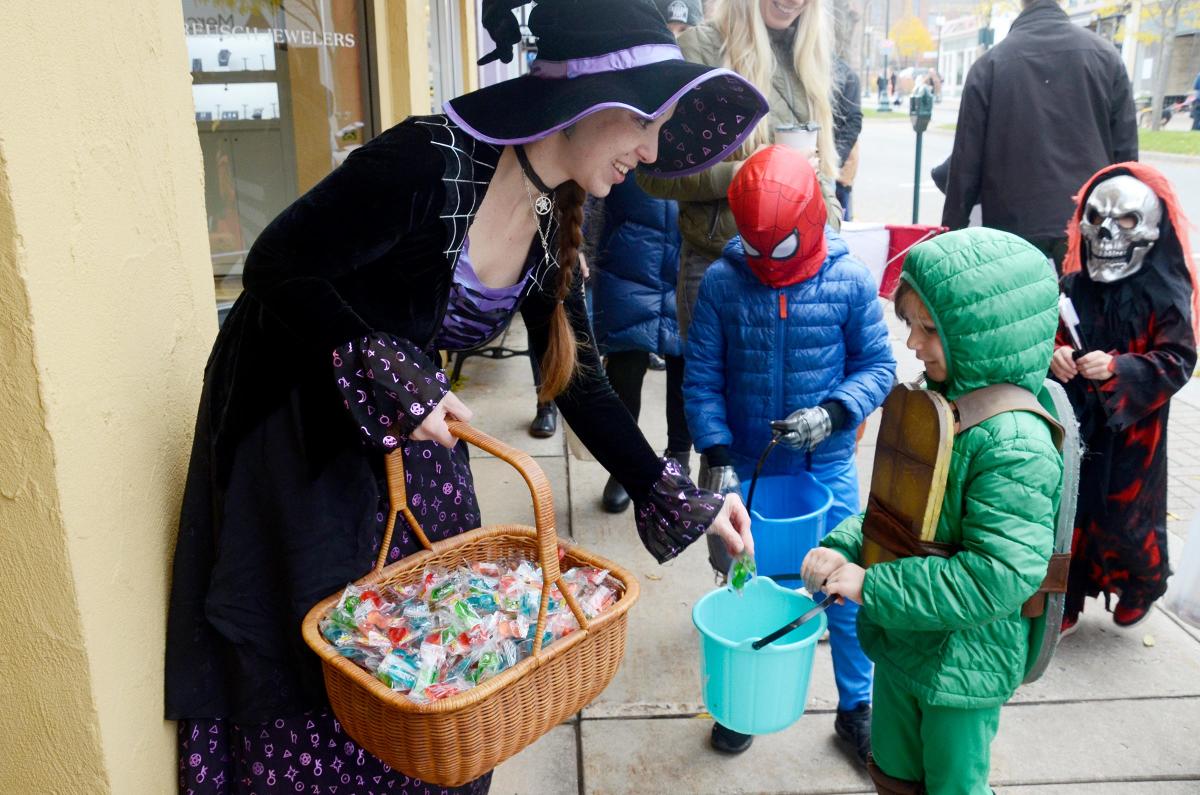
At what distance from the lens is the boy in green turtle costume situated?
192 cm

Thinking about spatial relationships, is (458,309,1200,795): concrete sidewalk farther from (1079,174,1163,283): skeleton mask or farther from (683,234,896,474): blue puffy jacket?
(1079,174,1163,283): skeleton mask

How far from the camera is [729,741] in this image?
2.87m

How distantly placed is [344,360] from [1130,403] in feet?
8.36

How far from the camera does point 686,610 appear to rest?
3.69 meters

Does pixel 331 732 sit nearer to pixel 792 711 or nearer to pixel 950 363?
pixel 792 711

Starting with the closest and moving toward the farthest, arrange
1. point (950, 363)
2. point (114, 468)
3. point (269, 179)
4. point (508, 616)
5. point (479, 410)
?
point (114, 468) < point (508, 616) < point (950, 363) < point (269, 179) < point (479, 410)

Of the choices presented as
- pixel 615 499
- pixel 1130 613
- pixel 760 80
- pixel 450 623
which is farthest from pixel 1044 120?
pixel 450 623

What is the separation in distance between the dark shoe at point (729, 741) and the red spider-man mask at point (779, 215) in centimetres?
132

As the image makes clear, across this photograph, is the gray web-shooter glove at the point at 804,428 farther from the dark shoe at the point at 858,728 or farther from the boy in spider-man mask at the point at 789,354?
the dark shoe at the point at 858,728

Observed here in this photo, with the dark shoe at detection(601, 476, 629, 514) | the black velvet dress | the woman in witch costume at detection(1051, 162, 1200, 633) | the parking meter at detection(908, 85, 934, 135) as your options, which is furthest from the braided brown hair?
the parking meter at detection(908, 85, 934, 135)

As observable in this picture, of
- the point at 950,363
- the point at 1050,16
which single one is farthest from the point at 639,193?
the point at 950,363

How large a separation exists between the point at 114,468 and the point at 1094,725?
2.80 meters

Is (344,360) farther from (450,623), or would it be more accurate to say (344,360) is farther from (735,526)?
(735,526)

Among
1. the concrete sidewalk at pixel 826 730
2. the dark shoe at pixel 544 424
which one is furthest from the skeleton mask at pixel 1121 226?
the dark shoe at pixel 544 424
